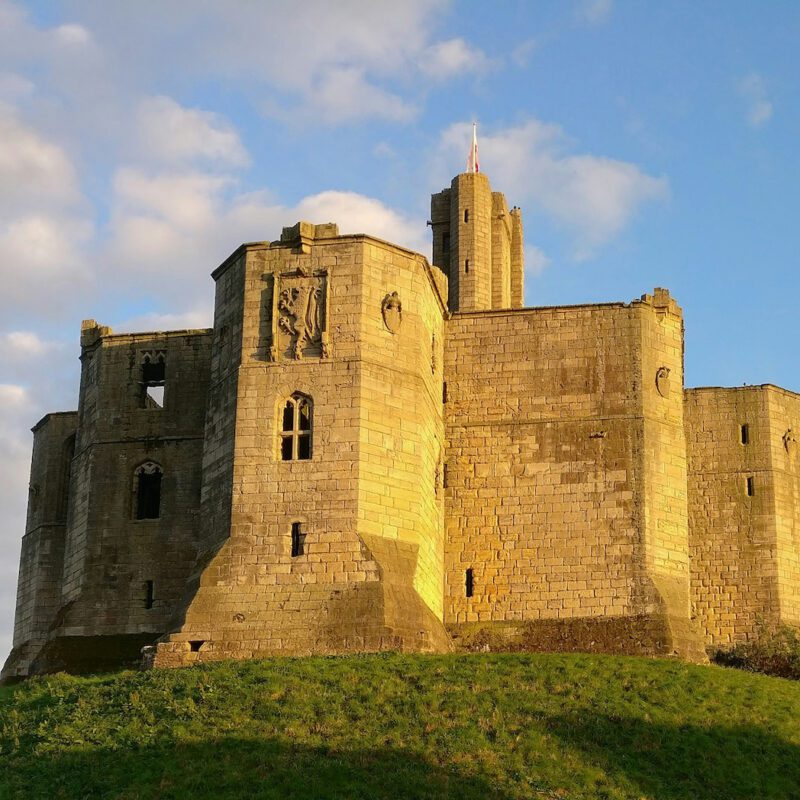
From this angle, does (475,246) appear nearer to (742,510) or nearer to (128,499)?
(742,510)

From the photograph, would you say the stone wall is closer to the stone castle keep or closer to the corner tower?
the stone castle keep

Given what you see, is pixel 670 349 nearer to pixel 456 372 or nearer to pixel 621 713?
pixel 456 372

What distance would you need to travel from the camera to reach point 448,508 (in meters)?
47.0

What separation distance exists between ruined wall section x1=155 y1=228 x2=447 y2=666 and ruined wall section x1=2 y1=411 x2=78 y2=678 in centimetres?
1091

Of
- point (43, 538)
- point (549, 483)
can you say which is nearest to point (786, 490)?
point (549, 483)

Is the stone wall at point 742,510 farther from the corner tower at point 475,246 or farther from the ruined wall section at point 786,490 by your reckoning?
the corner tower at point 475,246

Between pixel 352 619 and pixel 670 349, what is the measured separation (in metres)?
12.6

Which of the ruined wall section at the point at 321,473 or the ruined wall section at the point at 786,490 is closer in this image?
the ruined wall section at the point at 321,473

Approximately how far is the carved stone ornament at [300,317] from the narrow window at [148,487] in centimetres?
683

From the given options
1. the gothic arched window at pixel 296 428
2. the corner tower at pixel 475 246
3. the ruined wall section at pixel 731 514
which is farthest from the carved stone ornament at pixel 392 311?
the corner tower at pixel 475 246

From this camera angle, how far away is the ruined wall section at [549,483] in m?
45.1

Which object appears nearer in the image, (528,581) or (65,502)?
(528,581)

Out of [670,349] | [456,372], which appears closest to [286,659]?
[456,372]

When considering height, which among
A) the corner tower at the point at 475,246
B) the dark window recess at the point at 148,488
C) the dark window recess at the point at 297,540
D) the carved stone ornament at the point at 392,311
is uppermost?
the corner tower at the point at 475,246
